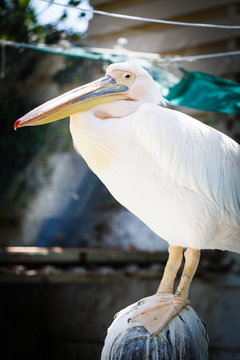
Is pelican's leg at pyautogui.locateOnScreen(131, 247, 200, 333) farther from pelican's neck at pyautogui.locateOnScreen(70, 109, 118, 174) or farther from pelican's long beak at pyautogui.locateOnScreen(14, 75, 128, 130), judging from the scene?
pelican's long beak at pyautogui.locateOnScreen(14, 75, 128, 130)

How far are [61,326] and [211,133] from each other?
3279mm

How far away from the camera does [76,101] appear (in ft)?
7.66

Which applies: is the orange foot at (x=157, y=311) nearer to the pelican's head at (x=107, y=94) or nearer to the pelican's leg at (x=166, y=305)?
the pelican's leg at (x=166, y=305)

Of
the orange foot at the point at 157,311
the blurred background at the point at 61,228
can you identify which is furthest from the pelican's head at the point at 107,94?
the blurred background at the point at 61,228

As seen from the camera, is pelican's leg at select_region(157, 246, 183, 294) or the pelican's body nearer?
the pelican's body

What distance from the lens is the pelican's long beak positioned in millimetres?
2271

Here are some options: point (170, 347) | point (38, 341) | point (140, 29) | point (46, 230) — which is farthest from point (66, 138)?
point (170, 347)

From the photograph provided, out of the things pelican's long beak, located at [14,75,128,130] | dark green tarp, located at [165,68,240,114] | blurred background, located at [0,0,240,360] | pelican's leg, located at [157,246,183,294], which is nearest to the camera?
pelican's long beak, located at [14,75,128,130]

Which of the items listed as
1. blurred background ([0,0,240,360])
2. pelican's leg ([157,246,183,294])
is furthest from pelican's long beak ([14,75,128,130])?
blurred background ([0,0,240,360])

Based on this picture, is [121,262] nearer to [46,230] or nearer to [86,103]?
[46,230]

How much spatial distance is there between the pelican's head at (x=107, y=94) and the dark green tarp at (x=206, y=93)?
3.77 ft

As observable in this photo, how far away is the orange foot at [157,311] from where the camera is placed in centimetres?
232

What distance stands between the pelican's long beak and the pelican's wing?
193 mm

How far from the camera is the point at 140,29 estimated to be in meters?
5.66
